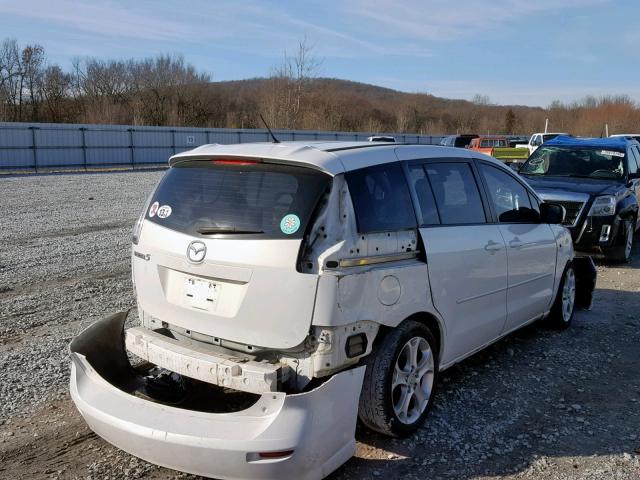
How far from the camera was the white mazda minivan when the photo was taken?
3047mm

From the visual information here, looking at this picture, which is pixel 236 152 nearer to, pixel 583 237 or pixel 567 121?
pixel 583 237

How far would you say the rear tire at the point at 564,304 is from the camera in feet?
19.7

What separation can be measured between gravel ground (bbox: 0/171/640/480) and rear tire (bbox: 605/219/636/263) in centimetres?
138

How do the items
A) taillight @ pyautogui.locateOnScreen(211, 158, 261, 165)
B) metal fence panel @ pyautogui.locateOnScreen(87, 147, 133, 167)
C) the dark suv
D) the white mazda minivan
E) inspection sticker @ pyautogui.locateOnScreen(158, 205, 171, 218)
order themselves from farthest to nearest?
metal fence panel @ pyautogui.locateOnScreen(87, 147, 133, 167) → the dark suv → inspection sticker @ pyautogui.locateOnScreen(158, 205, 171, 218) → taillight @ pyautogui.locateOnScreen(211, 158, 261, 165) → the white mazda minivan

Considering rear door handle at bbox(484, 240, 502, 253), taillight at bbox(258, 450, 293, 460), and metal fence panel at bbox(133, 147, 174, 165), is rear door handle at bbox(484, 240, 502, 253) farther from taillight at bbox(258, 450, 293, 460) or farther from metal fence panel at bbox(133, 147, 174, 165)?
metal fence panel at bbox(133, 147, 174, 165)

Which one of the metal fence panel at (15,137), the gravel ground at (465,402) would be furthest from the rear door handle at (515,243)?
the metal fence panel at (15,137)

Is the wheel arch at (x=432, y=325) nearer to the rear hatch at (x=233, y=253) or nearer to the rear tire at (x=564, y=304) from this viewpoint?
the rear hatch at (x=233, y=253)

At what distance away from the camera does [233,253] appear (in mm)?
3309

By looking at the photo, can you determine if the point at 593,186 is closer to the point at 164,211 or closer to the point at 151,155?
the point at 164,211

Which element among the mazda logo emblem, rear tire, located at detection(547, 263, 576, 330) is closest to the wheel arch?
the mazda logo emblem

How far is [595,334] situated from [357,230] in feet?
12.6

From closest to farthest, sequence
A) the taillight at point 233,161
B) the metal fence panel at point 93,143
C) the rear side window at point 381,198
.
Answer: the rear side window at point 381,198 < the taillight at point 233,161 < the metal fence panel at point 93,143

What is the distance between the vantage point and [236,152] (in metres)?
3.67

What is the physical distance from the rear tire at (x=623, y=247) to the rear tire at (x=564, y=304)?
3.59 m
